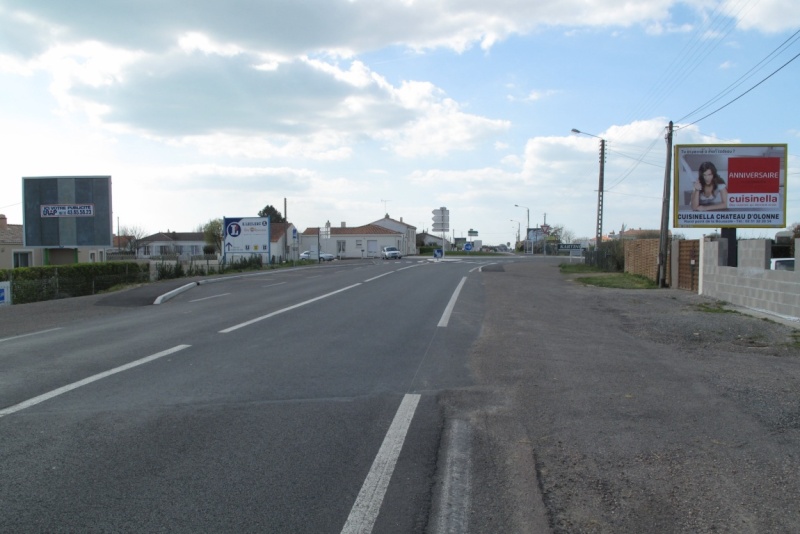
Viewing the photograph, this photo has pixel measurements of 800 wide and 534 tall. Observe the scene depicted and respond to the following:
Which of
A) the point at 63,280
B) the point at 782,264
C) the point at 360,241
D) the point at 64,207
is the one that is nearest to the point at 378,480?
the point at 782,264

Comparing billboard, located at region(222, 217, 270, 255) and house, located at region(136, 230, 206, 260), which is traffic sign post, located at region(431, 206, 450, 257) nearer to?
billboard, located at region(222, 217, 270, 255)

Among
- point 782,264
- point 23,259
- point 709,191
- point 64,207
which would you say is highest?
point 709,191

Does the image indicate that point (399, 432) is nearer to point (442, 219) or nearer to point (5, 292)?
point (5, 292)

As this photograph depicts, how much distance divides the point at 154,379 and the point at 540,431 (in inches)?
199

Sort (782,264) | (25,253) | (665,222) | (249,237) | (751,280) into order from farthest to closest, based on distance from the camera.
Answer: (249,237) → (25,253) → (665,222) → (782,264) → (751,280)

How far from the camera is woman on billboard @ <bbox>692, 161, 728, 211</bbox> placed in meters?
25.2

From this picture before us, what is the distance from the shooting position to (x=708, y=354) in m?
10.7

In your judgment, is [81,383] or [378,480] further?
[81,383]

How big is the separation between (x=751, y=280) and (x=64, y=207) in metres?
36.4

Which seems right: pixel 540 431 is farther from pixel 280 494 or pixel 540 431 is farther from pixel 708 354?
pixel 708 354

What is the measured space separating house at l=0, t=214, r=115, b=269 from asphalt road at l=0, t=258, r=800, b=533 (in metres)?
31.3

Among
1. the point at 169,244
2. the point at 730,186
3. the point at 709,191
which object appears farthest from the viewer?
the point at 169,244

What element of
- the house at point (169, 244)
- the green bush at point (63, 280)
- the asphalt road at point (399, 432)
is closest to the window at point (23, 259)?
the green bush at point (63, 280)

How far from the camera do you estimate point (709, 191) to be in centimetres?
2528
